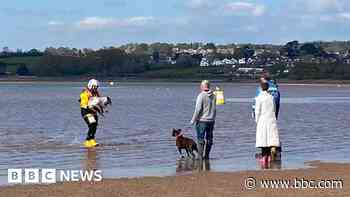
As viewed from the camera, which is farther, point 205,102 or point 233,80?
point 233,80

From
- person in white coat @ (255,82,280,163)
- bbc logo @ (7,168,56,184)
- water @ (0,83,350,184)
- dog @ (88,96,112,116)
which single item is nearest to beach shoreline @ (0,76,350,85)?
water @ (0,83,350,184)

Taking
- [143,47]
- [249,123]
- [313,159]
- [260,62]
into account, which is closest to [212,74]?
[260,62]

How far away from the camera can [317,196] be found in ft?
40.1

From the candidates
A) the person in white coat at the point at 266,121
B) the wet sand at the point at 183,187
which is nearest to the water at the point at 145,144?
the person in white coat at the point at 266,121

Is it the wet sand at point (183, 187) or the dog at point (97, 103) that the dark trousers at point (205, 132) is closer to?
the wet sand at point (183, 187)

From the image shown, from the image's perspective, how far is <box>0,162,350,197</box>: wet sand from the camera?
41.0ft

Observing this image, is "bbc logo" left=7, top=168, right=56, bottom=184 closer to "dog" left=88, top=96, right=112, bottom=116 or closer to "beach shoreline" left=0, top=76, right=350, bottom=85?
"dog" left=88, top=96, right=112, bottom=116

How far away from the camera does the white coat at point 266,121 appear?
1595 centimetres

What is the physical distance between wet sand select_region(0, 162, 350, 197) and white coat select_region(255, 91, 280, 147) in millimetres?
1054

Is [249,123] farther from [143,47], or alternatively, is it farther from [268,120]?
[143,47]

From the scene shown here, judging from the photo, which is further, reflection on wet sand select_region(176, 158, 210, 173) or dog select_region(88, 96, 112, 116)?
dog select_region(88, 96, 112, 116)

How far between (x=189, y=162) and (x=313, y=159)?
2.55 meters

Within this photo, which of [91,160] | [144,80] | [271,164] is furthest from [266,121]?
[144,80]

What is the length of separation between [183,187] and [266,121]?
10.4ft
